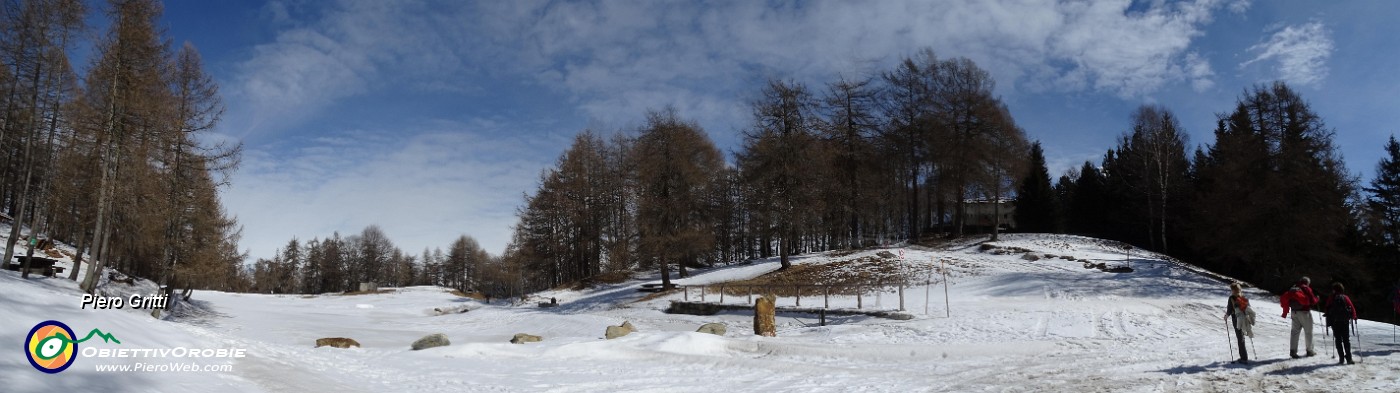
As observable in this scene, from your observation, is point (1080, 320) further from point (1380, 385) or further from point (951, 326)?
point (1380, 385)

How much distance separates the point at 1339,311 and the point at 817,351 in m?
9.01

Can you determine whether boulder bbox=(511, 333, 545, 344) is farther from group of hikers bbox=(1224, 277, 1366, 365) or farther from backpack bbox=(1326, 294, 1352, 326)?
backpack bbox=(1326, 294, 1352, 326)

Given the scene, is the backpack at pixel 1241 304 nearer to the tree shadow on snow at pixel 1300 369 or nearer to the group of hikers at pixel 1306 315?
the group of hikers at pixel 1306 315

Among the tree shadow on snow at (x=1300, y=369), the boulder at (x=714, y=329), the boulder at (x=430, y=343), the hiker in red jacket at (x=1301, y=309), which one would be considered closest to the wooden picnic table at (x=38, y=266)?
the boulder at (x=430, y=343)

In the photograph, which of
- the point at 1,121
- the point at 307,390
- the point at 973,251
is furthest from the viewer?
the point at 973,251

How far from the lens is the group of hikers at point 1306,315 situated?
35.7 ft

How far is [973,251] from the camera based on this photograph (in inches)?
1527

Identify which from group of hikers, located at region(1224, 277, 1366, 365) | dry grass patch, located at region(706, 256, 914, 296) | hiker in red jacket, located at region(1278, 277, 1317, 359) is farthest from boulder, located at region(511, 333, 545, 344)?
hiker in red jacket, located at region(1278, 277, 1317, 359)

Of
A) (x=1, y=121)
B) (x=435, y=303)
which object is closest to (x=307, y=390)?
(x=1, y=121)

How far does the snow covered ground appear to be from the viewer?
337 inches

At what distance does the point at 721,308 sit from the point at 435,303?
26369mm

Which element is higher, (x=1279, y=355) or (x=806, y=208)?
(x=806, y=208)

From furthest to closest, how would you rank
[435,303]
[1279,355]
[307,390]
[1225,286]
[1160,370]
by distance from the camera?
[435,303]
[1225,286]
[1279,355]
[1160,370]
[307,390]

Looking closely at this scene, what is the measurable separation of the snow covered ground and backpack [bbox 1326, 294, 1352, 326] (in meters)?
0.70
